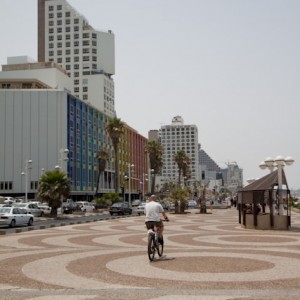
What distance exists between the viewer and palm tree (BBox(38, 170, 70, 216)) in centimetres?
4494

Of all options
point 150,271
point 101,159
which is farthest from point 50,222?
point 101,159

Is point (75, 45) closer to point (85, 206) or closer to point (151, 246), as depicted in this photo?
point (85, 206)

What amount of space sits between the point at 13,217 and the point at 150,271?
20057 mm

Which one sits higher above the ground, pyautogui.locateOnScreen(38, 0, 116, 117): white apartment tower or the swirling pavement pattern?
pyautogui.locateOnScreen(38, 0, 116, 117): white apartment tower

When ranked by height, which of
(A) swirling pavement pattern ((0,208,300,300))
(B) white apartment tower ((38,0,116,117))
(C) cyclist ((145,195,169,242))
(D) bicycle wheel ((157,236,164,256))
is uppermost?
(B) white apartment tower ((38,0,116,117))

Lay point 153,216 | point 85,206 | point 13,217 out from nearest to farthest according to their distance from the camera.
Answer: point 153,216
point 13,217
point 85,206

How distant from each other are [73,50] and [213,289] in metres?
133

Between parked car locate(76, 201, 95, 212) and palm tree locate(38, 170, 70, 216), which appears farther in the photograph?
parked car locate(76, 201, 95, 212)

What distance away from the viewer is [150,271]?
11.1 m

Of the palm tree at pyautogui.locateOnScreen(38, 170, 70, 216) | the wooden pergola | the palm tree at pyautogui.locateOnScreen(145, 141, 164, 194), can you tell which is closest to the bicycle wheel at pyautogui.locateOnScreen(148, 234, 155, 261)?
the wooden pergola

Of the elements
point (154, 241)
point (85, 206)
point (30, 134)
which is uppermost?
point (30, 134)

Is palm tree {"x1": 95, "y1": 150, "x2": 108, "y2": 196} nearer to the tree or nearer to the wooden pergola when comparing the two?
the tree

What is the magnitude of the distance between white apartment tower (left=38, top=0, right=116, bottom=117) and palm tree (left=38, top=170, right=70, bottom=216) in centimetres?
8797

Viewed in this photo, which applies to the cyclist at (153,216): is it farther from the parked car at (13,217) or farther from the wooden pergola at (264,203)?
the parked car at (13,217)
